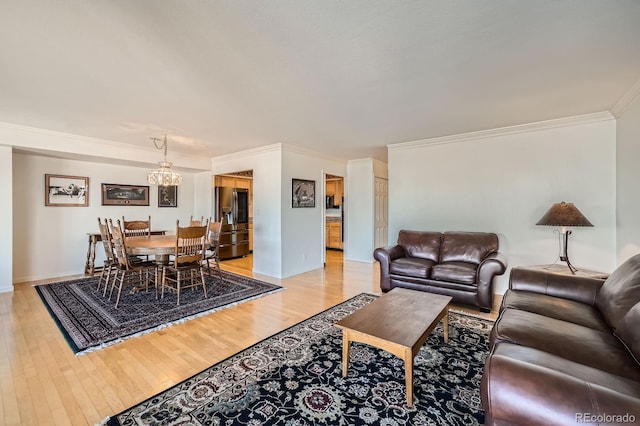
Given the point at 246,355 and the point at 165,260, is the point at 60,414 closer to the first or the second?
the point at 246,355

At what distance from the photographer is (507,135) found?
3840 mm

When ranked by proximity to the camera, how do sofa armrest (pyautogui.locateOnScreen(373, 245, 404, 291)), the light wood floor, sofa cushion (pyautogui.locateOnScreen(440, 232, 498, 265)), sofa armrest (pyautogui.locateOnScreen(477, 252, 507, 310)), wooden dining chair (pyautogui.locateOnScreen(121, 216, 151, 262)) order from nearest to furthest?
the light wood floor
sofa armrest (pyautogui.locateOnScreen(477, 252, 507, 310))
sofa cushion (pyautogui.locateOnScreen(440, 232, 498, 265))
sofa armrest (pyautogui.locateOnScreen(373, 245, 404, 291))
wooden dining chair (pyautogui.locateOnScreen(121, 216, 151, 262))

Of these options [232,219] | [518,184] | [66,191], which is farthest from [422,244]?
[66,191]

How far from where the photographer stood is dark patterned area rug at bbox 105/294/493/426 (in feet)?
5.12

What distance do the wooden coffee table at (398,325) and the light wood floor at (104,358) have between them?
1056 millimetres

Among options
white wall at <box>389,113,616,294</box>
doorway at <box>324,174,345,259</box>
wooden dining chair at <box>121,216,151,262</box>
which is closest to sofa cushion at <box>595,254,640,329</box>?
white wall at <box>389,113,616,294</box>

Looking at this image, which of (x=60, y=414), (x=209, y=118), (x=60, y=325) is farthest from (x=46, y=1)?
(x=60, y=325)

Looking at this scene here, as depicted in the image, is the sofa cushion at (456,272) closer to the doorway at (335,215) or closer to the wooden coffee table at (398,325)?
the wooden coffee table at (398,325)

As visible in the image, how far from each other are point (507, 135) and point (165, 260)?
17.1 ft

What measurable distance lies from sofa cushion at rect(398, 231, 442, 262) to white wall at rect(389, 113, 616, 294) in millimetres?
423

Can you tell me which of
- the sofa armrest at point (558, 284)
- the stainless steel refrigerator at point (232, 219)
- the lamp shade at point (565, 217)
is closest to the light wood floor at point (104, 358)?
the sofa armrest at point (558, 284)

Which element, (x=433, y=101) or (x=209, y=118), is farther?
(x=209, y=118)

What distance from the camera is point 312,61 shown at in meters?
2.07

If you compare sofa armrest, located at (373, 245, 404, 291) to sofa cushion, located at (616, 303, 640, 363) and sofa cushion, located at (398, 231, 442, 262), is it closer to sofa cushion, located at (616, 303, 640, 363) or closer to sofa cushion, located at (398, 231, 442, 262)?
sofa cushion, located at (398, 231, 442, 262)
